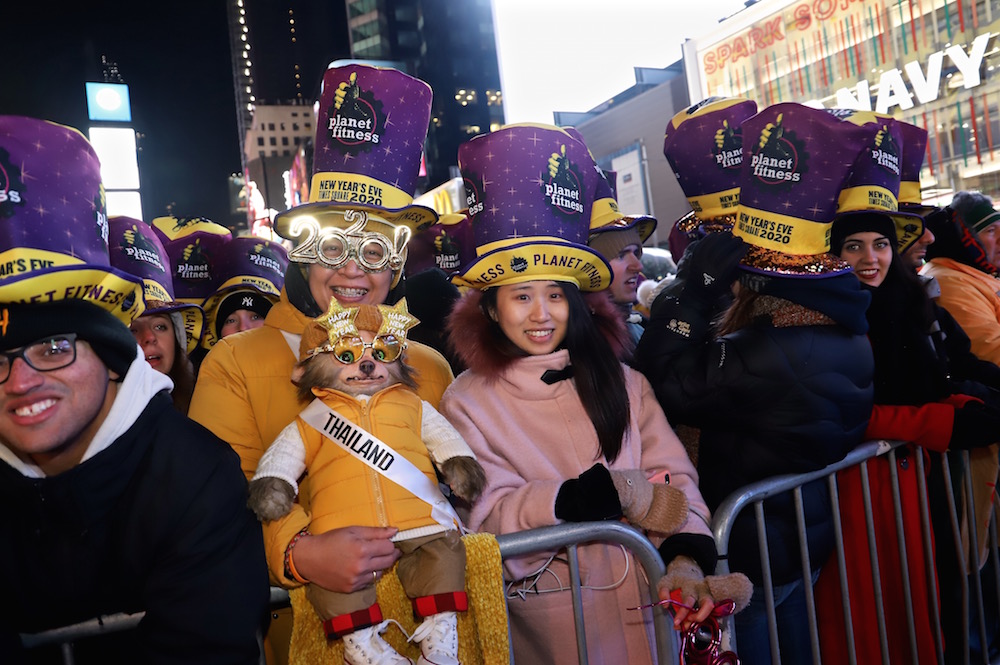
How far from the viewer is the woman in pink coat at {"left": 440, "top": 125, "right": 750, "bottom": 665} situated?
246 cm

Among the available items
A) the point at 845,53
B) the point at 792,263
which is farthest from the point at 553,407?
the point at 845,53

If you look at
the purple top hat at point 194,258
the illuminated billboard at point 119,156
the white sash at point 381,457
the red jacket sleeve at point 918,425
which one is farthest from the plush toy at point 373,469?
the illuminated billboard at point 119,156

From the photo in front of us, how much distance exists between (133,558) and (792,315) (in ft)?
8.18

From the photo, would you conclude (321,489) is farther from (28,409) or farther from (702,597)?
(702,597)

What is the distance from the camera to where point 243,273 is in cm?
474

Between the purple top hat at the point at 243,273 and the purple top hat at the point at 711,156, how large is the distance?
2492 millimetres

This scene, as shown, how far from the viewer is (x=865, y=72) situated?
1755cm

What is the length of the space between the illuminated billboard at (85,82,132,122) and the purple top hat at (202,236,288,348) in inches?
439

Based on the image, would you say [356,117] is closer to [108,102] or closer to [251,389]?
[251,389]

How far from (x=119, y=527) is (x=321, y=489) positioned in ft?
1.87

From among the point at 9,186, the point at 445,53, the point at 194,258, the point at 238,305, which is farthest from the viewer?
the point at 445,53

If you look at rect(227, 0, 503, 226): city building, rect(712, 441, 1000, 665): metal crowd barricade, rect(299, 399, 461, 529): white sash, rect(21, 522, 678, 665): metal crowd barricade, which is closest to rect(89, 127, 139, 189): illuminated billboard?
rect(299, 399, 461, 529): white sash

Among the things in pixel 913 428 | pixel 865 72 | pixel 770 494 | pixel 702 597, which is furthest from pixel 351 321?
pixel 865 72

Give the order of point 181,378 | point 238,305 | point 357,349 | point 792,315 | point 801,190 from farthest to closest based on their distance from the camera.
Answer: point 238,305 → point 181,378 → point 801,190 → point 792,315 → point 357,349
